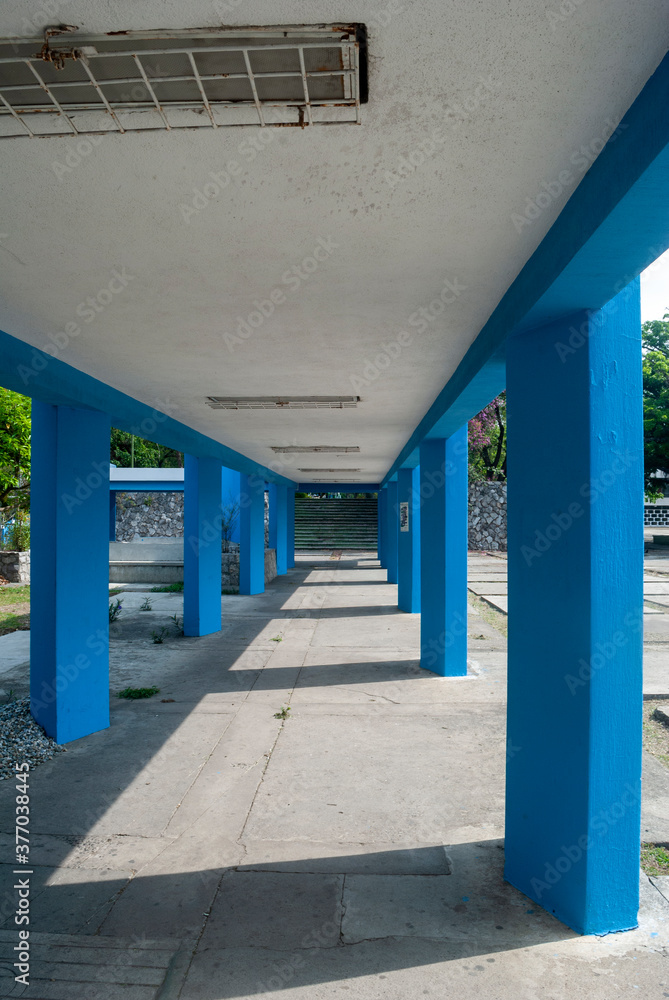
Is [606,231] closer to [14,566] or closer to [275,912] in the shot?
[275,912]

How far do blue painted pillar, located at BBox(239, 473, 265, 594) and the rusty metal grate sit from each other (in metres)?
12.6

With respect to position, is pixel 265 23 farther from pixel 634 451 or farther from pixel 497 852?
pixel 497 852

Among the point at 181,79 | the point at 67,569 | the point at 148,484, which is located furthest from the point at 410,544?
the point at 148,484

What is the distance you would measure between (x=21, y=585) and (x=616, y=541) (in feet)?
50.0

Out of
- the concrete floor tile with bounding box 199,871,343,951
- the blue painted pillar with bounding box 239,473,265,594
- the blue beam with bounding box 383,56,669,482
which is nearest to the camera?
the blue beam with bounding box 383,56,669,482

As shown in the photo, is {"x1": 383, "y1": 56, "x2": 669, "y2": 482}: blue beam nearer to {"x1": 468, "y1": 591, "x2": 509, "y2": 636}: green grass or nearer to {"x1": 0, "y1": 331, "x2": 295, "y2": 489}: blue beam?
{"x1": 0, "y1": 331, "x2": 295, "y2": 489}: blue beam

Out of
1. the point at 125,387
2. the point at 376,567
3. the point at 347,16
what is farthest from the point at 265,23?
the point at 376,567

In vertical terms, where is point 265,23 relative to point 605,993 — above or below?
above

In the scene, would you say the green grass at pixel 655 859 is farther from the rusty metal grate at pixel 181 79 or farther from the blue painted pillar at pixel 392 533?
the blue painted pillar at pixel 392 533

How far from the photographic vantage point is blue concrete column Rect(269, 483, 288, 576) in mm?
19031

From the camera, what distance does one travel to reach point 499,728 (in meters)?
5.50

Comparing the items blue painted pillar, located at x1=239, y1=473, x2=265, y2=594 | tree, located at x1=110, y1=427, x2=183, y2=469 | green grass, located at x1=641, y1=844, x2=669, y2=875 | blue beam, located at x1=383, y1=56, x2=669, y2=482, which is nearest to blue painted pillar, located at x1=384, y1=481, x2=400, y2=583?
blue painted pillar, located at x1=239, y1=473, x2=265, y2=594

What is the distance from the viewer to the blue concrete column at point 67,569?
5.12 metres

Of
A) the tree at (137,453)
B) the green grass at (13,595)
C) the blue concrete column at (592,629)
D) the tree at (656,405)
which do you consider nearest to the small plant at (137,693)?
the blue concrete column at (592,629)
